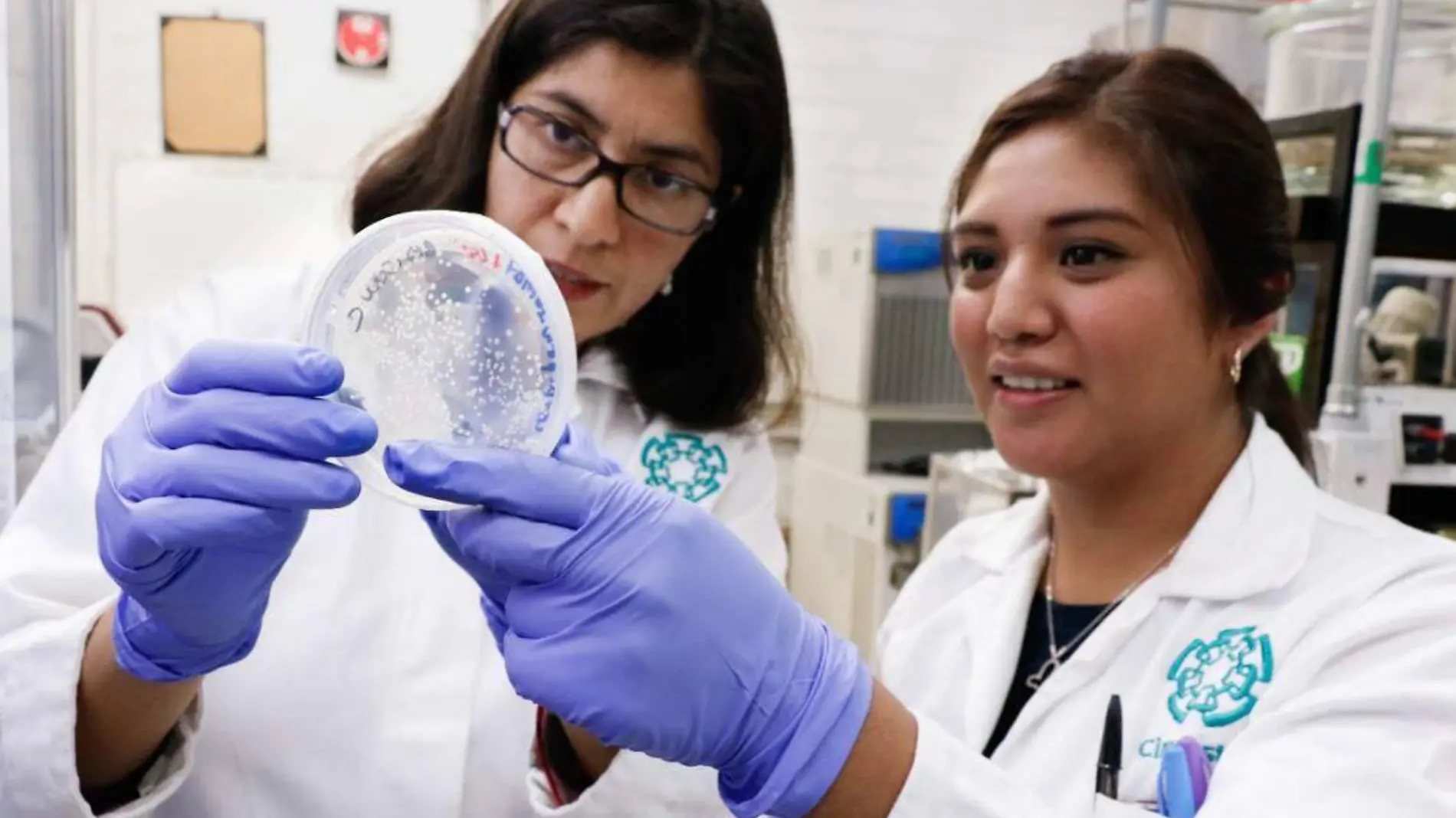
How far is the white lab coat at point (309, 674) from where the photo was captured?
88 cm

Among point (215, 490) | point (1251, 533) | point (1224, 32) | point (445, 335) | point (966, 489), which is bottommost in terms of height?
point (966, 489)

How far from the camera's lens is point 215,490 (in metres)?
0.74

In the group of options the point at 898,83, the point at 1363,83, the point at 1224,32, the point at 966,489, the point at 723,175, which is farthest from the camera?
the point at 898,83

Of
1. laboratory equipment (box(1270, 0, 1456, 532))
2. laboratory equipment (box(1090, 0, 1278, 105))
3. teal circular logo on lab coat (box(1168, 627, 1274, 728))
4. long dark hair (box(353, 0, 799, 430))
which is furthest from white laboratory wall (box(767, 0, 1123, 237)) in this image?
teal circular logo on lab coat (box(1168, 627, 1274, 728))

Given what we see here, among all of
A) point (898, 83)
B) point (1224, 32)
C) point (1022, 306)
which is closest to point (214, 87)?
point (898, 83)

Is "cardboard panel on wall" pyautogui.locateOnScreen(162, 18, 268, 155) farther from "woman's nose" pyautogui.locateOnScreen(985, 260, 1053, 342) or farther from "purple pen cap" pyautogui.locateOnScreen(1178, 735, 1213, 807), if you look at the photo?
"purple pen cap" pyautogui.locateOnScreen(1178, 735, 1213, 807)

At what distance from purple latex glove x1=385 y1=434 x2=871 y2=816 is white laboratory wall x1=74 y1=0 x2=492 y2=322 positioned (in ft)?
8.67

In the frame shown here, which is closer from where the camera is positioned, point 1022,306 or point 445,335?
point 445,335

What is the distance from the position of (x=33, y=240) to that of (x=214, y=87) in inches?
94.3

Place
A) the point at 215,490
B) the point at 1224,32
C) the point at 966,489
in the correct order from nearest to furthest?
1. the point at 215,490
2. the point at 1224,32
3. the point at 966,489

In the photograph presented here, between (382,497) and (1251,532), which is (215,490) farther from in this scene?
(1251,532)

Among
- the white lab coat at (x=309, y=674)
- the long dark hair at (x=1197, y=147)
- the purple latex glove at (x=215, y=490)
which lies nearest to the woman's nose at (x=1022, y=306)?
the long dark hair at (x=1197, y=147)

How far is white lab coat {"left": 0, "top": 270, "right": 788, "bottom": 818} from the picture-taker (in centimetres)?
88

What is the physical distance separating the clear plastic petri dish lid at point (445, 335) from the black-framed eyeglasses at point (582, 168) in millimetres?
325
